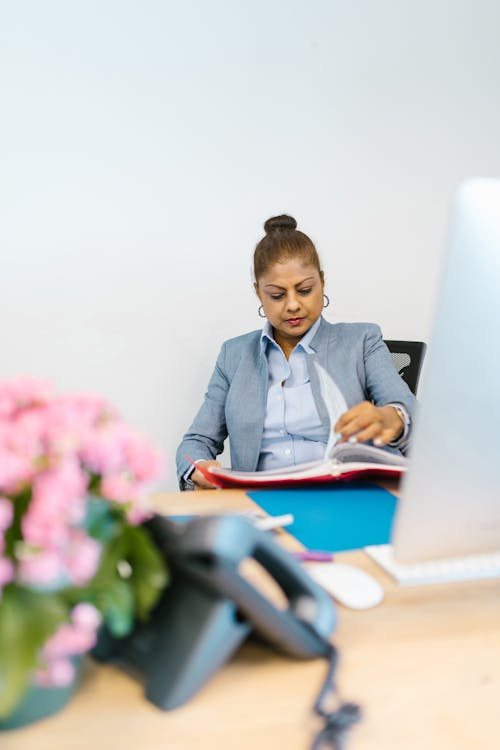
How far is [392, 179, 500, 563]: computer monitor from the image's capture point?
0.52m

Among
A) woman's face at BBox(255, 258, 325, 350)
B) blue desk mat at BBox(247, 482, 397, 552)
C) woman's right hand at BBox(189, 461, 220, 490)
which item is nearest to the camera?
blue desk mat at BBox(247, 482, 397, 552)

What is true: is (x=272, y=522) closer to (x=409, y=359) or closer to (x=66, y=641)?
(x=66, y=641)

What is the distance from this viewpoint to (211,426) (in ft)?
5.54

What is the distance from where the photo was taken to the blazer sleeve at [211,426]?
1.60m

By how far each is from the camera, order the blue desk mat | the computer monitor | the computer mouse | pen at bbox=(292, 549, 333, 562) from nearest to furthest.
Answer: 1. the computer monitor
2. the computer mouse
3. pen at bbox=(292, 549, 333, 562)
4. the blue desk mat

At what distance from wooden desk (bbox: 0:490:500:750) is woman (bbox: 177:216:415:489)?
93 cm

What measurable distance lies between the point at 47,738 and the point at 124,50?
78.9 inches

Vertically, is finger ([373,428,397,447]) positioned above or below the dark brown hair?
below

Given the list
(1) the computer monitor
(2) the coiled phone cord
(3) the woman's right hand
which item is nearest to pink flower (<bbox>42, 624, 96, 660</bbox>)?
(2) the coiled phone cord

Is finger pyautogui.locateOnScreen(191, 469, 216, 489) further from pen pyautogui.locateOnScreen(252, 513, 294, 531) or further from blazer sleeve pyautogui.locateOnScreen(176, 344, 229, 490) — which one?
pen pyautogui.locateOnScreen(252, 513, 294, 531)

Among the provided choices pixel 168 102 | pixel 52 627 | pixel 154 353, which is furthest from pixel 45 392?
pixel 168 102

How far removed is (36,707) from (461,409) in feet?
1.45

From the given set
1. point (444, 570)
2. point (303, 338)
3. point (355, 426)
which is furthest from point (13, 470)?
point (303, 338)

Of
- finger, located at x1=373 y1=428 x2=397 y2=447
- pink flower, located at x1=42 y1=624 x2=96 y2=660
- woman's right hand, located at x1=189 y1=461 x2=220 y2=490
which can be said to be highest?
pink flower, located at x1=42 y1=624 x2=96 y2=660
